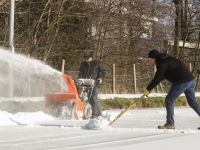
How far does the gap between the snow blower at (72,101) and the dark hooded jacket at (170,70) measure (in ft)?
8.36

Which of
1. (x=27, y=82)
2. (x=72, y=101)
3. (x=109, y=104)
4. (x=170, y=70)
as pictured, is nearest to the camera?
(x=170, y=70)

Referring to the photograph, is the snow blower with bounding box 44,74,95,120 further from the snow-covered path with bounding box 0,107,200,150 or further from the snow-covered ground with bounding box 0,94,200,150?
the snow-covered path with bounding box 0,107,200,150

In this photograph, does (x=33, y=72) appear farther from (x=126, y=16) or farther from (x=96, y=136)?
(x=96, y=136)

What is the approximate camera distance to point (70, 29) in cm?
2080

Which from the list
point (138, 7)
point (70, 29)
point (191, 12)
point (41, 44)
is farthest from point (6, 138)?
point (191, 12)

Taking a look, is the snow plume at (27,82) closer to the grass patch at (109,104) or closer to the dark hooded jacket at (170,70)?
the grass patch at (109,104)

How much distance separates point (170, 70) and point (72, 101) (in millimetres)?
2941

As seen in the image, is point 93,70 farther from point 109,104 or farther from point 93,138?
point 109,104

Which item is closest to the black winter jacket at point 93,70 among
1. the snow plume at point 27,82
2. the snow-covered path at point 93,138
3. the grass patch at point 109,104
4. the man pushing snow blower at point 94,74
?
the man pushing snow blower at point 94,74

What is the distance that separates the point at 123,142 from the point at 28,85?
433 inches

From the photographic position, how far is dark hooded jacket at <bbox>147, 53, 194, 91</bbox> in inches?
312

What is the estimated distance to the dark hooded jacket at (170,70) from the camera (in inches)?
312

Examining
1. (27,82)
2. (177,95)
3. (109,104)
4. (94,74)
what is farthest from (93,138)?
(27,82)

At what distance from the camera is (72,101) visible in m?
10.0
